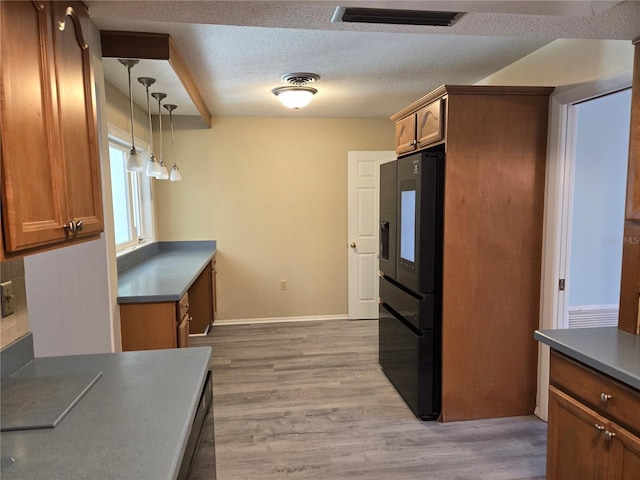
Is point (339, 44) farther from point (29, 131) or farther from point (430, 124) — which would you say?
point (29, 131)

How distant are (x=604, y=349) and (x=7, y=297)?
2.19 metres

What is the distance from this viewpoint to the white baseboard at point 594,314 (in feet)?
10.4

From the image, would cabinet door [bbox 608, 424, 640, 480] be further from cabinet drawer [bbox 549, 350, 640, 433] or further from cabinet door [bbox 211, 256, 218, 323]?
cabinet door [bbox 211, 256, 218, 323]

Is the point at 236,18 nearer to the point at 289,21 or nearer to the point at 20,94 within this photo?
Answer: the point at 289,21

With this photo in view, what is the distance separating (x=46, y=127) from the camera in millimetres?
1146

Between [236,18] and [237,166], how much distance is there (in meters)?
3.14

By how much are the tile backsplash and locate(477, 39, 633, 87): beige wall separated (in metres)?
2.84

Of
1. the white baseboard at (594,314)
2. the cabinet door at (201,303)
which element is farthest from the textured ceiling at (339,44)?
the white baseboard at (594,314)

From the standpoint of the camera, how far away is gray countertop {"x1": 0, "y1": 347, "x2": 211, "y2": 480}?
0.91 m

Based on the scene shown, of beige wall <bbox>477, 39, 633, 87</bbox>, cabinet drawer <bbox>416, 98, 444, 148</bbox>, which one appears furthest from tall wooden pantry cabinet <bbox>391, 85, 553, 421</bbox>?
beige wall <bbox>477, 39, 633, 87</bbox>

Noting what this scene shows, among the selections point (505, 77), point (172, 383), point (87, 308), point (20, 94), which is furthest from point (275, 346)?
point (20, 94)

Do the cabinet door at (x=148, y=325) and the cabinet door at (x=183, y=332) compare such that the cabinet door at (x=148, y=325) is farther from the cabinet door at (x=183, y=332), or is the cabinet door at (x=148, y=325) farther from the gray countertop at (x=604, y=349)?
the gray countertop at (x=604, y=349)

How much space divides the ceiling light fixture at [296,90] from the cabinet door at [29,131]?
221 cm

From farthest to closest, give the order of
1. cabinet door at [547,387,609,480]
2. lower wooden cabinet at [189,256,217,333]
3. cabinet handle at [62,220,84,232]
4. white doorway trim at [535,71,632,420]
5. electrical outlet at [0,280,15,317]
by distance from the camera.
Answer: lower wooden cabinet at [189,256,217,333]
white doorway trim at [535,71,632,420]
cabinet door at [547,387,609,480]
electrical outlet at [0,280,15,317]
cabinet handle at [62,220,84,232]
